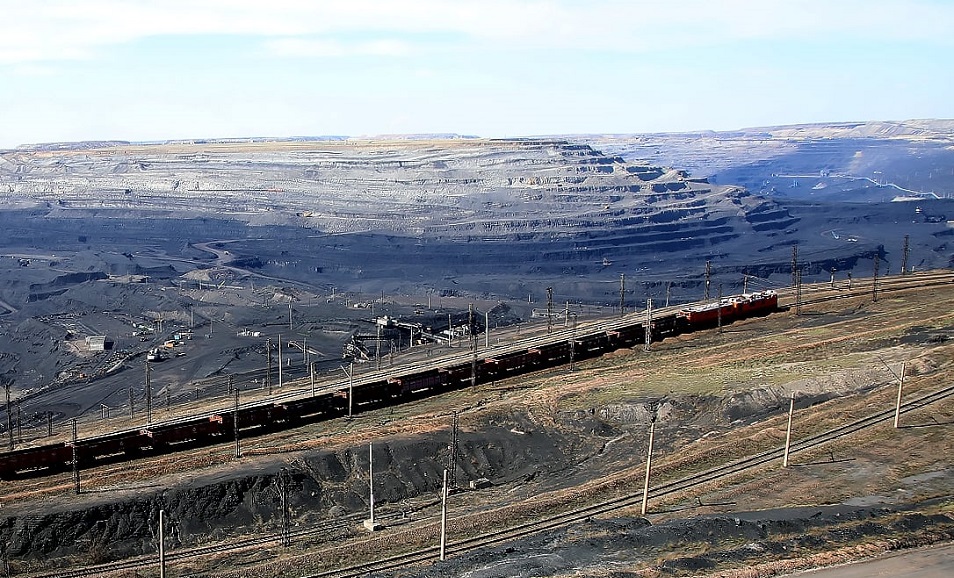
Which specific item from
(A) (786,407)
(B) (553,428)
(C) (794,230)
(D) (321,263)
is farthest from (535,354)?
(C) (794,230)

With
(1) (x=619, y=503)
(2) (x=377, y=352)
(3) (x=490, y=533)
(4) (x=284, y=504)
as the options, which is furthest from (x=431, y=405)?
(3) (x=490, y=533)

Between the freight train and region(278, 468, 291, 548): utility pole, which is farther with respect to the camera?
the freight train

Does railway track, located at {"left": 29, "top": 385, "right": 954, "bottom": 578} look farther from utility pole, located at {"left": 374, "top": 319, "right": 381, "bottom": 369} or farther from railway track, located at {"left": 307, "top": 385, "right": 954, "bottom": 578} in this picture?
utility pole, located at {"left": 374, "top": 319, "right": 381, "bottom": 369}

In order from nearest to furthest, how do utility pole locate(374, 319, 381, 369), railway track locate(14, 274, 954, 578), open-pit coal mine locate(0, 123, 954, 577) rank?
railway track locate(14, 274, 954, 578)
open-pit coal mine locate(0, 123, 954, 577)
utility pole locate(374, 319, 381, 369)

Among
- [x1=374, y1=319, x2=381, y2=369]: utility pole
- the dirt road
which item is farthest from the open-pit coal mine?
the dirt road

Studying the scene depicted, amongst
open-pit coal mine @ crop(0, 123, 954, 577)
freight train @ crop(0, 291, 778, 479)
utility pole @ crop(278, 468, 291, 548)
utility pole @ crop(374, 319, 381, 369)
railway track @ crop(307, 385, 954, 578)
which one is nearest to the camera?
railway track @ crop(307, 385, 954, 578)

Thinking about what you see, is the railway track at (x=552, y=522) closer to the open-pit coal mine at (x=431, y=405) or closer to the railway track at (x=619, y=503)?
the railway track at (x=619, y=503)

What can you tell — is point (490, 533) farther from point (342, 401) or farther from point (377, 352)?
point (377, 352)
